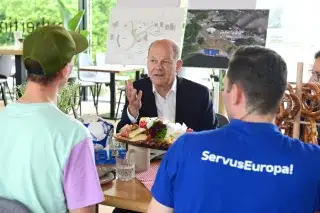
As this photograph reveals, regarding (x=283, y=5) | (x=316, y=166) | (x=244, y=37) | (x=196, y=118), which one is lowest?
(x=196, y=118)

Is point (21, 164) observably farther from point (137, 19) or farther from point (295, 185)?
point (137, 19)

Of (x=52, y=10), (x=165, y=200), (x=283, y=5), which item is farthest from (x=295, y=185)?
(x=52, y=10)

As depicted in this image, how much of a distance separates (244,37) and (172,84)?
0.89 m

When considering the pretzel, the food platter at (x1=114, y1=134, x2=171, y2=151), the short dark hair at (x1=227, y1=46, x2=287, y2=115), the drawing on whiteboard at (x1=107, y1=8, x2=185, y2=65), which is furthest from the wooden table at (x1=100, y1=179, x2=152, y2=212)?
the drawing on whiteboard at (x1=107, y1=8, x2=185, y2=65)

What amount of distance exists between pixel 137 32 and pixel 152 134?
6.01 ft

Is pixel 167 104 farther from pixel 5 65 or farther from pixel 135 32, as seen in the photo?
pixel 5 65

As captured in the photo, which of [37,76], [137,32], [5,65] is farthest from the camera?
[5,65]

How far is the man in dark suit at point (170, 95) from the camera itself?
8.04 feet

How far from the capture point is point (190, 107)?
2.47m

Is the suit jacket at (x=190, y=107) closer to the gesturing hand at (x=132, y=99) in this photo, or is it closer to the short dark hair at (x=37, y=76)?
the gesturing hand at (x=132, y=99)

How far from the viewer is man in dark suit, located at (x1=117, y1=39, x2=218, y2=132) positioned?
8.04ft

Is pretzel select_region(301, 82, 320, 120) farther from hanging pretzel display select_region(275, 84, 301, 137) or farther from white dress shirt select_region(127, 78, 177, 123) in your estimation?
white dress shirt select_region(127, 78, 177, 123)

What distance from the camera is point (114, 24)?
11.6ft

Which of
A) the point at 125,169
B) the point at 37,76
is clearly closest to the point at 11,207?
the point at 37,76
